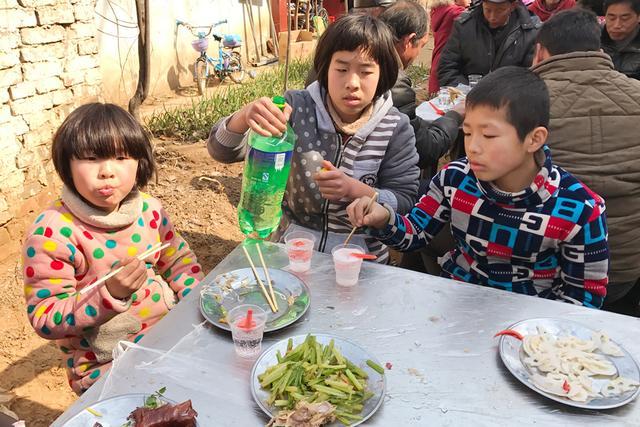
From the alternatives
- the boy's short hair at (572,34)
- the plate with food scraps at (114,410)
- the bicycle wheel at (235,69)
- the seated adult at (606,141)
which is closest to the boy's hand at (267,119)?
the plate with food scraps at (114,410)

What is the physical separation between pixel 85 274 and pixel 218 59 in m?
8.65

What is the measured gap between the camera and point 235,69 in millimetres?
10312

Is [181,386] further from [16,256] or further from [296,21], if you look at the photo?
[296,21]

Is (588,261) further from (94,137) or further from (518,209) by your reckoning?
(94,137)

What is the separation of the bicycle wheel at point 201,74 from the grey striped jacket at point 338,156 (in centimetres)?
717

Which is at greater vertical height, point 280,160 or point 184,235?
point 280,160

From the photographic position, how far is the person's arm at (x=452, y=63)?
214 inches

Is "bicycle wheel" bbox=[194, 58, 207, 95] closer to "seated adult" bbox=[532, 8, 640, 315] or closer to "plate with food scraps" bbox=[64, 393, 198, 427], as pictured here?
"seated adult" bbox=[532, 8, 640, 315]

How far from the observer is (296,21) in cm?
1355

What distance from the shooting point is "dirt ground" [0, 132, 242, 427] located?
10.7ft

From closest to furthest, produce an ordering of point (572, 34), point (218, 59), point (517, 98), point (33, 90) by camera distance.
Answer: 1. point (517, 98)
2. point (572, 34)
3. point (33, 90)
4. point (218, 59)

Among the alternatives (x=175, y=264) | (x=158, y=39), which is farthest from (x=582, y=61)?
(x=158, y=39)

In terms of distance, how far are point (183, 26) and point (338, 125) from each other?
7.85 meters

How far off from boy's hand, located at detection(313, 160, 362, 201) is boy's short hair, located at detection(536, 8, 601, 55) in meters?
1.75
